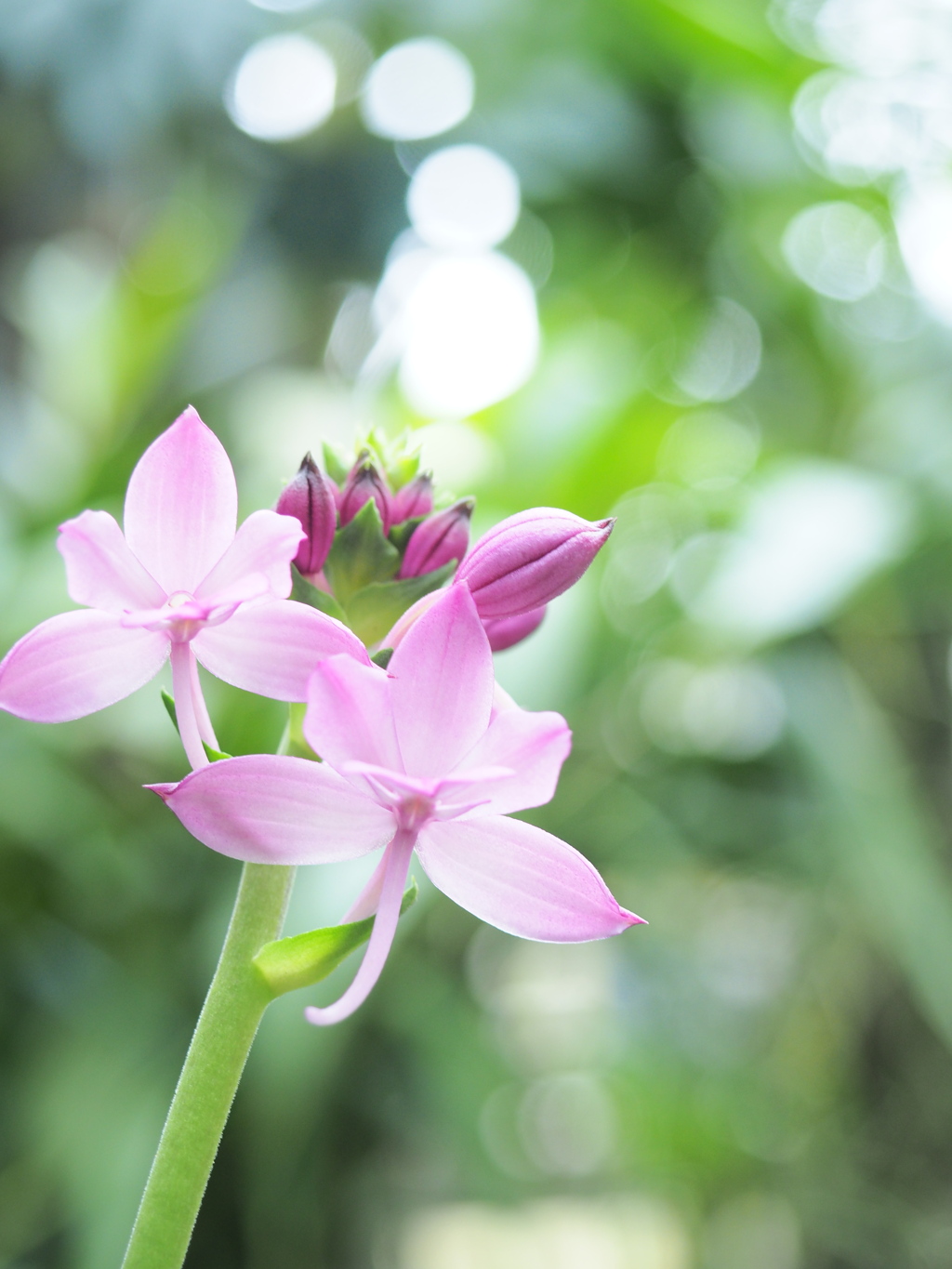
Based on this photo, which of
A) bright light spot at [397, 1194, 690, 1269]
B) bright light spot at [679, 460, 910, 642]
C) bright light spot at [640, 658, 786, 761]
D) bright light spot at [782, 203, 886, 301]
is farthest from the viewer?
bright light spot at [782, 203, 886, 301]

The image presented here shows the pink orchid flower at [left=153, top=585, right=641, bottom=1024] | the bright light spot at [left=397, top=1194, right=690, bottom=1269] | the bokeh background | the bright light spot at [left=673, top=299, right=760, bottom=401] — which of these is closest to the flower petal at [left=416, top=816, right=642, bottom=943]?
the pink orchid flower at [left=153, top=585, right=641, bottom=1024]

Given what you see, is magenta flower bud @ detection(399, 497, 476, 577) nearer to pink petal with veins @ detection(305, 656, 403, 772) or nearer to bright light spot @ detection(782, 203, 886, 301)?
pink petal with veins @ detection(305, 656, 403, 772)

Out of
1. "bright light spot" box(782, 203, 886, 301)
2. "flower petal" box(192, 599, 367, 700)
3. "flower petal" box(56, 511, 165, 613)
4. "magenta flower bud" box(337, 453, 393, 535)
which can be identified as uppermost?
"flower petal" box(56, 511, 165, 613)

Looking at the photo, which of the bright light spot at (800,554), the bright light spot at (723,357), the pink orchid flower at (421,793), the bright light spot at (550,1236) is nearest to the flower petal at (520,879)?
the pink orchid flower at (421,793)

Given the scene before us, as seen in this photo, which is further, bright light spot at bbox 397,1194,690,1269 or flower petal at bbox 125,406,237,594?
bright light spot at bbox 397,1194,690,1269

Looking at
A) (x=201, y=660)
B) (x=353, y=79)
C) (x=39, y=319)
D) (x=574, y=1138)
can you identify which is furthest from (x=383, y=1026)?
(x=353, y=79)

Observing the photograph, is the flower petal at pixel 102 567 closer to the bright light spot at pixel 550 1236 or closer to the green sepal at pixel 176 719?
the green sepal at pixel 176 719

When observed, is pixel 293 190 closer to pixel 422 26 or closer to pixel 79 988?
pixel 422 26
